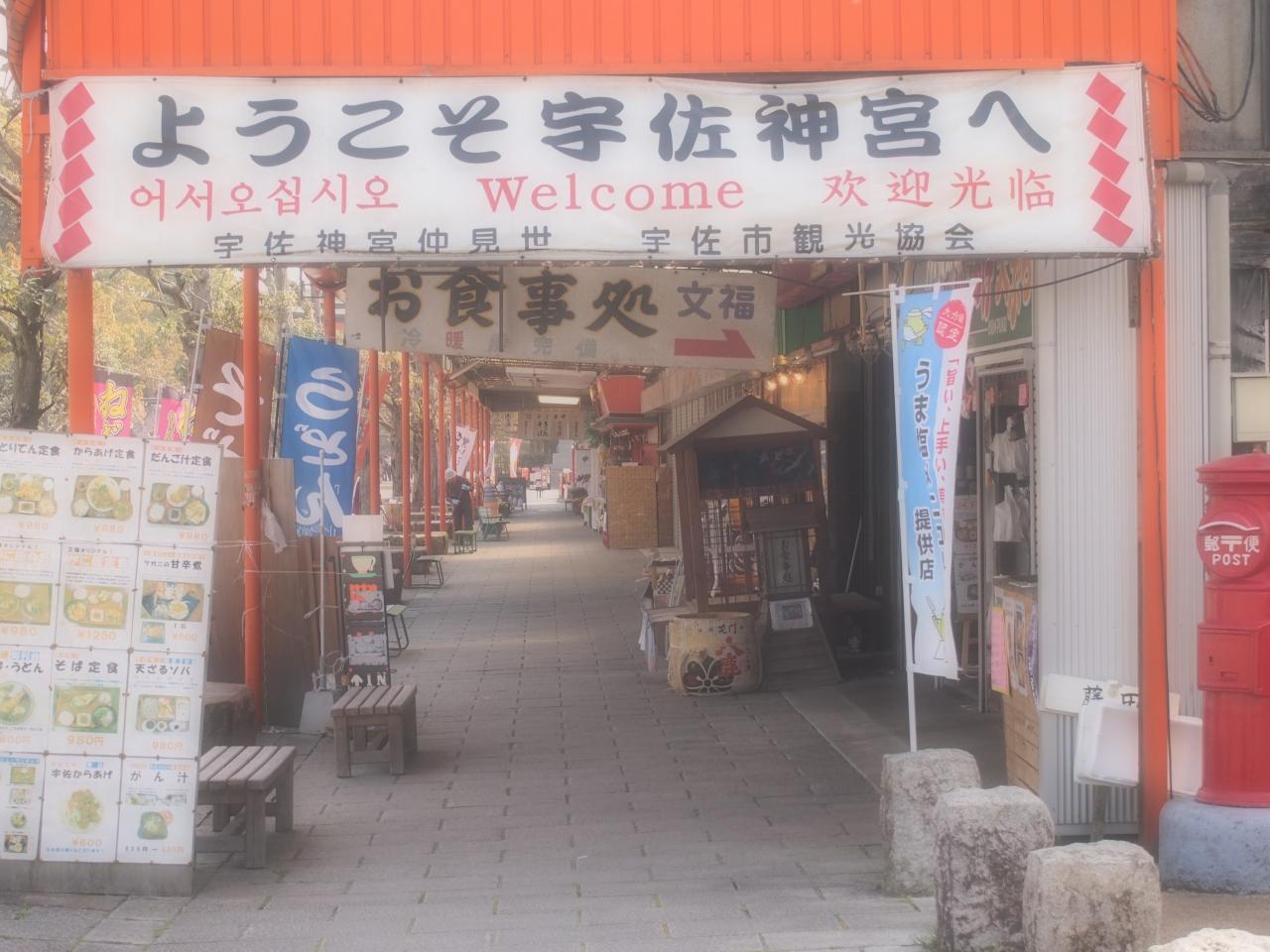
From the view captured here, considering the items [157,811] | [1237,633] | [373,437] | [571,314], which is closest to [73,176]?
[157,811]

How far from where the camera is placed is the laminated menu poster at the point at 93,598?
6.16m

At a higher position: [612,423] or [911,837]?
[612,423]

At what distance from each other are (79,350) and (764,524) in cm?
715

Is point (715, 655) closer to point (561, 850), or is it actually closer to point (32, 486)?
point (561, 850)

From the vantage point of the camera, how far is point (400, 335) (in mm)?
10820

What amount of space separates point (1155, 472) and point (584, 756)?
186 inches

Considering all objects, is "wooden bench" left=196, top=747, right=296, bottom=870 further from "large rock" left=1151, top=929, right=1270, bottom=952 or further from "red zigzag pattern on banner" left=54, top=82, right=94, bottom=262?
"large rock" left=1151, top=929, right=1270, bottom=952

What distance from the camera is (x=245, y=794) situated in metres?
6.81

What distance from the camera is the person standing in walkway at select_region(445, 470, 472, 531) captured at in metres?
34.0

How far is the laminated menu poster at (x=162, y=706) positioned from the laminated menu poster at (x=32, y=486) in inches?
29.3

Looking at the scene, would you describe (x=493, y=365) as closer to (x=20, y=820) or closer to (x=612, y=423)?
(x=612, y=423)

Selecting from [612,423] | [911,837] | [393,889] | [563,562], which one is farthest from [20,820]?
[612,423]

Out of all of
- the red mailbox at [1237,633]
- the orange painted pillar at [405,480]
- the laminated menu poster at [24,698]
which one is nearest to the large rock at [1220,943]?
the red mailbox at [1237,633]

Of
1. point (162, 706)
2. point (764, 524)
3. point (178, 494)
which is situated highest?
point (178, 494)
